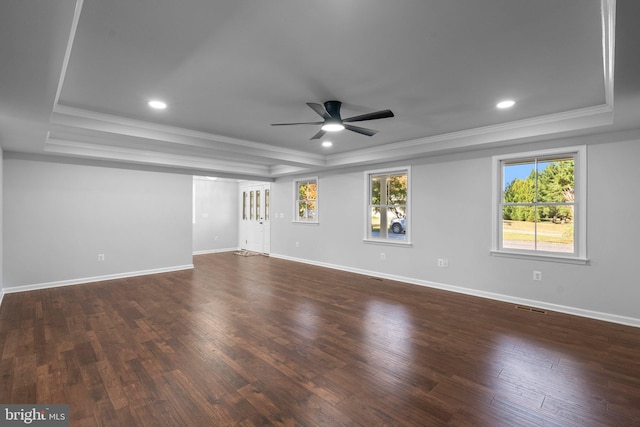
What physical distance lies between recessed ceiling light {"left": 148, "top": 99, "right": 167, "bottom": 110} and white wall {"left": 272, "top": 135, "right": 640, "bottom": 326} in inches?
159

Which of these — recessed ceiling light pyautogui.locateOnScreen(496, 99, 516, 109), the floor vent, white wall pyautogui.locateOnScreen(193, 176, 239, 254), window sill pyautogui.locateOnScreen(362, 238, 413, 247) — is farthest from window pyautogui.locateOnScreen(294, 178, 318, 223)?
recessed ceiling light pyautogui.locateOnScreen(496, 99, 516, 109)

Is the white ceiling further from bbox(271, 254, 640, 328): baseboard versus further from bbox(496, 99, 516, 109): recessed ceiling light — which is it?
bbox(271, 254, 640, 328): baseboard

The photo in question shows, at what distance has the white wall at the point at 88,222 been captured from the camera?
4.96 m

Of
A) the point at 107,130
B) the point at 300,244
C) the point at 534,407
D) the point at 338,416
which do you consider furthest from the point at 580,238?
the point at 107,130

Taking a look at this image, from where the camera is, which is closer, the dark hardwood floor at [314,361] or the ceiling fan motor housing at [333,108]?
the dark hardwood floor at [314,361]

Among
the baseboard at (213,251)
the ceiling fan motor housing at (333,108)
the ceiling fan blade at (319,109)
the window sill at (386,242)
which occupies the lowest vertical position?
the baseboard at (213,251)

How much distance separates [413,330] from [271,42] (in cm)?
312

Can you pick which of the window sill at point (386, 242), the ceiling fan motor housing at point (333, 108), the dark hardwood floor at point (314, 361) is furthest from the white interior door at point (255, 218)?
the ceiling fan motor housing at point (333, 108)

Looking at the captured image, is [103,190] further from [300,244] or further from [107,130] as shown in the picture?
[300,244]

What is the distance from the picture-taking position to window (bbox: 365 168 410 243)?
19.1 ft

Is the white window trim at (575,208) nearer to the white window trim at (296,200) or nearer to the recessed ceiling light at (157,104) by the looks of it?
the white window trim at (296,200)

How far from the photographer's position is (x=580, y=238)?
3945 millimetres

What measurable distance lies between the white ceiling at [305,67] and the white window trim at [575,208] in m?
0.40

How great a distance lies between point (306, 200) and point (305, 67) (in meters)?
5.40
